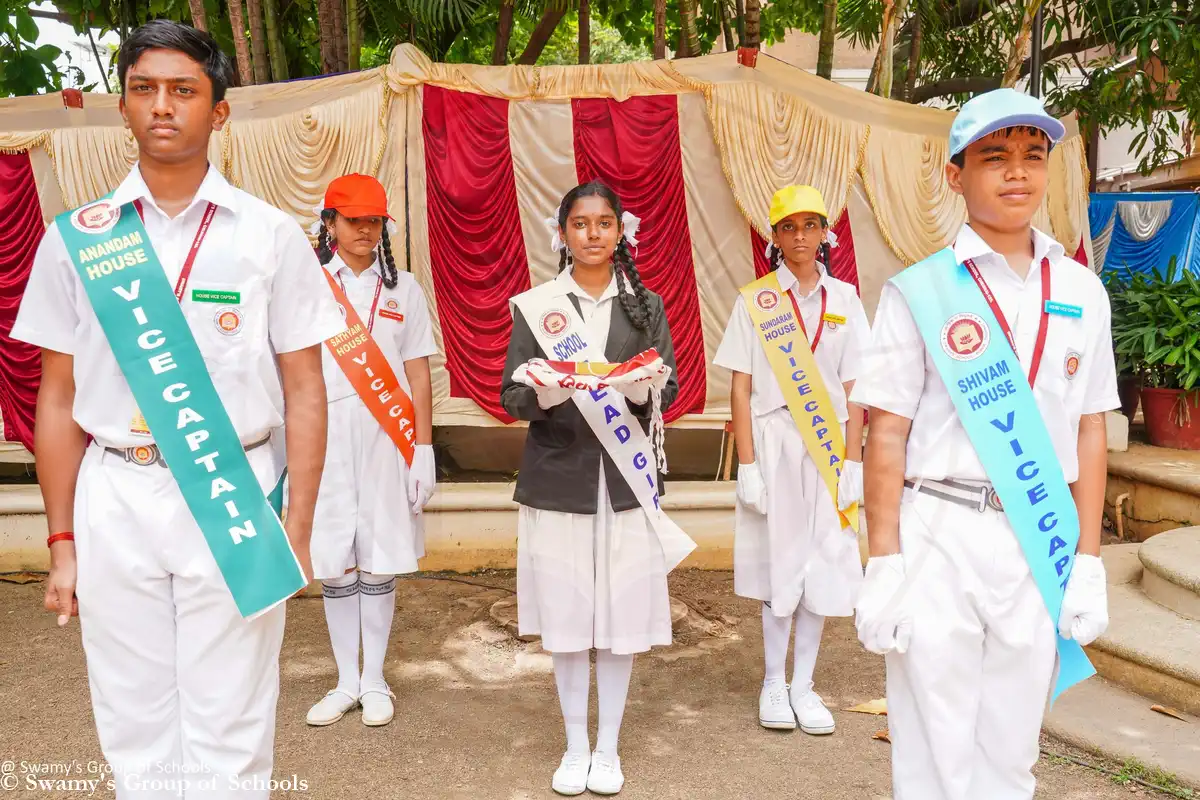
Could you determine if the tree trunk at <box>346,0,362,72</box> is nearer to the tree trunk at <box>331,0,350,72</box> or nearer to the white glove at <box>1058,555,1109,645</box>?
the tree trunk at <box>331,0,350,72</box>

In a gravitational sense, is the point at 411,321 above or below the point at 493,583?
above

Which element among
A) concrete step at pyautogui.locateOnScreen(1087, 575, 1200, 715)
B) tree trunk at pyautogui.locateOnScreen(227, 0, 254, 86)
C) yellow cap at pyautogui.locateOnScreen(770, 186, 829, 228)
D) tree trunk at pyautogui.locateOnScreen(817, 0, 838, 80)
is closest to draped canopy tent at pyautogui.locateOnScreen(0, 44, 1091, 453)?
tree trunk at pyautogui.locateOnScreen(227, 0, 254, 86)

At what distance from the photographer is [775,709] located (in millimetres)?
3879

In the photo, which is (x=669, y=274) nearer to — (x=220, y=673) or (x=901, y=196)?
(x=901, y=196)

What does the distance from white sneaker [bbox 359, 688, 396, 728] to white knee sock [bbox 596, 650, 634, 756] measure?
0.94m

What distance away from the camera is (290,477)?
2176mm

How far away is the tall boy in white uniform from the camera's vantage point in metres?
2.07

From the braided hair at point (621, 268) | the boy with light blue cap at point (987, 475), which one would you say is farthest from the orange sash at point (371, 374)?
the boy with light blue cap at point (987, 475)

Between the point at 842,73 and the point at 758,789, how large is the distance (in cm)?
1582

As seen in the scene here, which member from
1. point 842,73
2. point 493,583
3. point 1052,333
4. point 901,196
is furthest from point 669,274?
point 842,73

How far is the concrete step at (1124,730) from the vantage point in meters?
3.43

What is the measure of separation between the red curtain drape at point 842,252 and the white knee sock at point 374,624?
11.3 ft

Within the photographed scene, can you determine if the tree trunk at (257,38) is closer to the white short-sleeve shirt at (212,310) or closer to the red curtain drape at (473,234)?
the red curtain drape at (473,234)

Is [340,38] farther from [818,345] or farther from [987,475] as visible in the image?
[987,475]
